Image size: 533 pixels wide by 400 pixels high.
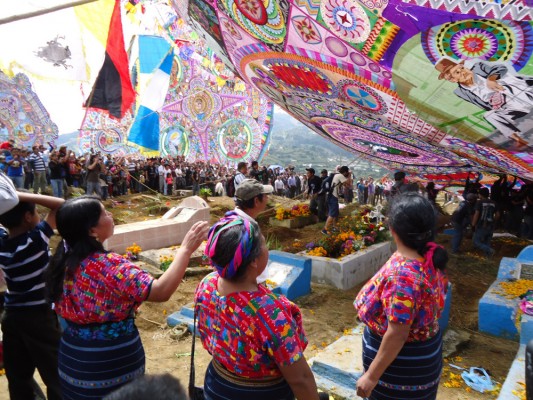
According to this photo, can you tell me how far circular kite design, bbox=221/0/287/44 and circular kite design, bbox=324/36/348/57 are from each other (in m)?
0.51

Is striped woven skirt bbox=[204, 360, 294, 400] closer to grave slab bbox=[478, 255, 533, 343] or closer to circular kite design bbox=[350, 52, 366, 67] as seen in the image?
circular kite design bbox=[350, 52, 366, 67]

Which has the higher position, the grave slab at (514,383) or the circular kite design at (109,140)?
the grave slab at (514,383)

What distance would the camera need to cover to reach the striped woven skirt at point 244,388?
1.60 m

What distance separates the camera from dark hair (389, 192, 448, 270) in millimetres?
1930

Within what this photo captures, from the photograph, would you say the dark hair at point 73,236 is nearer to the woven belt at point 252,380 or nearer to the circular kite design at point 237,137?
the woven belt at point 252,380

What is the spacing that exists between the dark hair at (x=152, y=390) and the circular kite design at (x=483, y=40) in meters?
3.19

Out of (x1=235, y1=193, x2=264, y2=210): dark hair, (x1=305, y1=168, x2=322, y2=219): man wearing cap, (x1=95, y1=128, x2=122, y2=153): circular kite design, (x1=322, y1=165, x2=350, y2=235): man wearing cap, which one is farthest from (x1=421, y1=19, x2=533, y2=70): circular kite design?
(x1=95, y1=128, x2=122, y2=153): circular kite design

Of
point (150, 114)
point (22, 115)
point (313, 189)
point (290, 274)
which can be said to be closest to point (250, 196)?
point (290, 274)

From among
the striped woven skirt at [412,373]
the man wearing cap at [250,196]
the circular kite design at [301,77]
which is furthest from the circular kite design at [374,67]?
the striped woven skirt at [412,373]

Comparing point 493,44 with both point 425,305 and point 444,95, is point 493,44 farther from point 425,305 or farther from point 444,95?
point 425,305

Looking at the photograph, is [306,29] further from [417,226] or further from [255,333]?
[255,333]

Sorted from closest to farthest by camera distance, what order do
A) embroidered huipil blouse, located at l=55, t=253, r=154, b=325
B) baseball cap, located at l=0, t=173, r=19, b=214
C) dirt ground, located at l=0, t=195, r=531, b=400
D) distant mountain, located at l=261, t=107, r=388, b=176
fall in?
embroidered huipil blouse, located at l=55, t=253, r=154, b=325
baseball cap, located at l=0, t=173, r=19, b=214
dirt ground, located at l=0, t=195, r=531, b=400
distant mountain, located at l=261, t=107, r=388, b=176

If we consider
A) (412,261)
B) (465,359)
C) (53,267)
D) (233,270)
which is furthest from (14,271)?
(465,359)

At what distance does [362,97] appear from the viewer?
499cm
